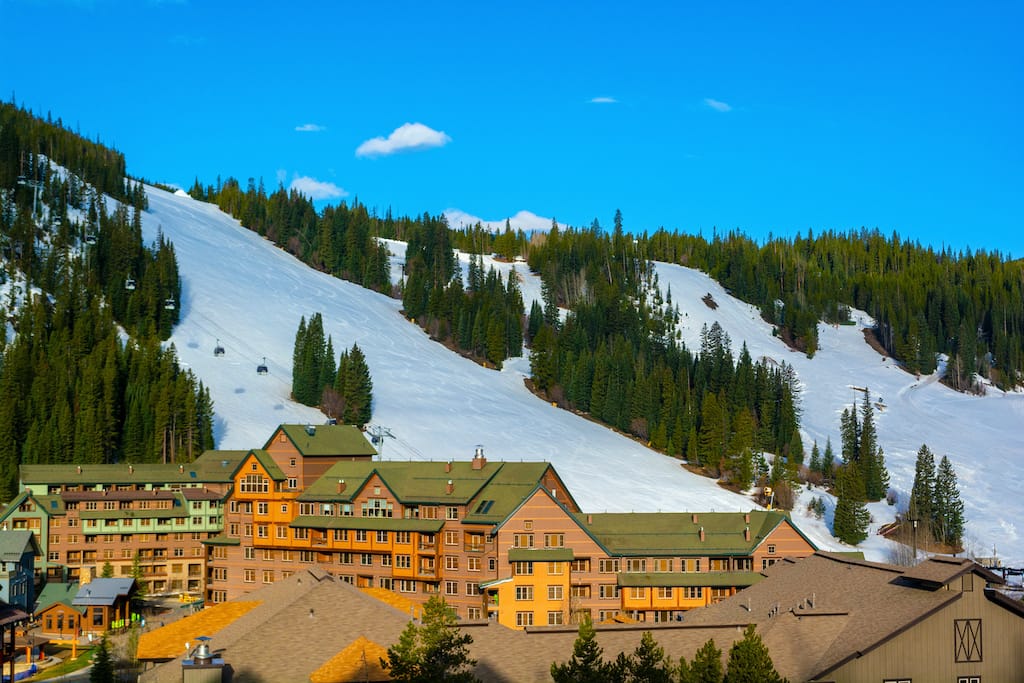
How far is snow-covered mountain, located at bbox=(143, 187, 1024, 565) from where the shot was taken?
413 ft

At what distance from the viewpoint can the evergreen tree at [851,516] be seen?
112 meters

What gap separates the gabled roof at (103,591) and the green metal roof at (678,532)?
1275 inches

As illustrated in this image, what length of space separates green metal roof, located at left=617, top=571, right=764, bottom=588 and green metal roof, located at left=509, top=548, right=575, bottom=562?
13.7 ft

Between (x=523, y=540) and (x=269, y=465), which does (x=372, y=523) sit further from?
(x=523, y=540)

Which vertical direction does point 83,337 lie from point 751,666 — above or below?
above

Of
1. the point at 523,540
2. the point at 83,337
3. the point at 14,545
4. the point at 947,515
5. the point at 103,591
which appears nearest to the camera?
the point at 523,540

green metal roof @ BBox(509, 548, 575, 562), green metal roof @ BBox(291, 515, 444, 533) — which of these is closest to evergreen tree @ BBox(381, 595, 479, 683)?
green metal roof @ BBox(509, 548, 575, 562)

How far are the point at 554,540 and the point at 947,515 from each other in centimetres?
6391

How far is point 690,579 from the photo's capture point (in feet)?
230

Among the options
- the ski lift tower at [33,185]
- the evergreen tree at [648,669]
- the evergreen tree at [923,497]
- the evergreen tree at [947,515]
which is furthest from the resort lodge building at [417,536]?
the ski lift tower at [33,185]

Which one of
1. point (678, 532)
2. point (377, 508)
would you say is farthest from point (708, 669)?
point (377, 508)

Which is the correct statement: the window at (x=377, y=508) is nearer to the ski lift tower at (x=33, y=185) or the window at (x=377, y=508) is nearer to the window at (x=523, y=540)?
the window at (x=523, y=540)

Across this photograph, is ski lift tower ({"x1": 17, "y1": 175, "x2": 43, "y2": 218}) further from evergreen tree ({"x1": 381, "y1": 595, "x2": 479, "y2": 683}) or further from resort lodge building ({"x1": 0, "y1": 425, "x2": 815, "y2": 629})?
evergreen tree ({"x1": 381, "y1": 595, "x2": 479, "y2": 683})

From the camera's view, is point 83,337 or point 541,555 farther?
point 83,337
